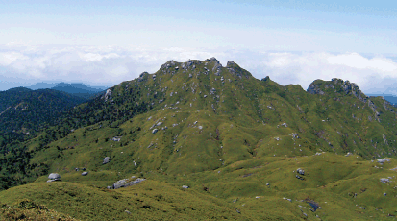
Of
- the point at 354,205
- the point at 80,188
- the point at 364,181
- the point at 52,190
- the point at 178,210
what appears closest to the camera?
the point at 52,190

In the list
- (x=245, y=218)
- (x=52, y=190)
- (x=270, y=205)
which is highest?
(x=52, y=190)

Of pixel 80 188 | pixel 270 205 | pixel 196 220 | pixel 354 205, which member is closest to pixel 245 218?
pixel 196 220

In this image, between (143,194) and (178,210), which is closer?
(178,210)

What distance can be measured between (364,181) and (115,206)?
22130 cm

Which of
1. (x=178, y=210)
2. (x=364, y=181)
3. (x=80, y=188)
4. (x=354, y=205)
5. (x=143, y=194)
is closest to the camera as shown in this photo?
(x=80, y=188)

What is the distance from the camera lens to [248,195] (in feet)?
623

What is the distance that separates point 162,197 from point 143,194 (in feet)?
40.1

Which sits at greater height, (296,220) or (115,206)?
(115,206)

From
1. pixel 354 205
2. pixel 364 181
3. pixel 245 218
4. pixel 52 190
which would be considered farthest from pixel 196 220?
pixel 364 181

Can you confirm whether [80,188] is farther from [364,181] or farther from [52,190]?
[364,181]

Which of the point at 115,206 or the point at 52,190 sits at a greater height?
the point at 52,190

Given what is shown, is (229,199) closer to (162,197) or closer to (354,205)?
Answer: (162,197)

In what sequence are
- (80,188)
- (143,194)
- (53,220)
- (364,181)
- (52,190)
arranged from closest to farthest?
(53,220) → (52,190) → (80,188) → (143,194) → (364,181)

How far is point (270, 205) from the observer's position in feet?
502
